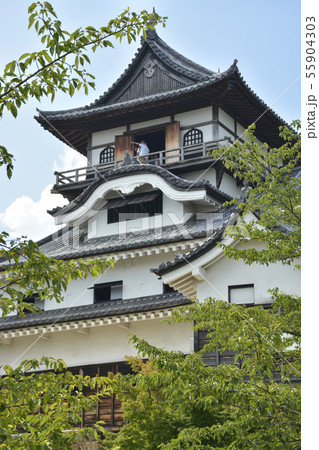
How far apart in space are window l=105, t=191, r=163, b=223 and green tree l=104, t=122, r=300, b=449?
12.6m

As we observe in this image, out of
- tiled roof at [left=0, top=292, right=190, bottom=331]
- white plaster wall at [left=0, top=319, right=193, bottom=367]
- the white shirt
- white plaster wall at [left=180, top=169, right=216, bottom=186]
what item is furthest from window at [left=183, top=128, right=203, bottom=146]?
white plaster wall at [left=0, top=319, right=193, bottom=367]

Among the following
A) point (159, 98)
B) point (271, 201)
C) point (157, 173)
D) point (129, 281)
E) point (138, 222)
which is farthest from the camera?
point (159, 98)

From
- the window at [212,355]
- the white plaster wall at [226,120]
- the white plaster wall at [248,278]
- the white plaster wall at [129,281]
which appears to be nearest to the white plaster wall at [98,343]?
the white plaster wall at [129,281]

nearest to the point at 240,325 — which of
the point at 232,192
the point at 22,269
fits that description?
the point at 22,269

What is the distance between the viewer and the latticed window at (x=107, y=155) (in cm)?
2773

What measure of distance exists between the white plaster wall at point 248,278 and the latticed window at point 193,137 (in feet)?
33.6

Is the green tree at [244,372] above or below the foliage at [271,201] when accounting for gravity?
below

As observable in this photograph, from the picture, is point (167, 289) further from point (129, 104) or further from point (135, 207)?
point (129, 104)

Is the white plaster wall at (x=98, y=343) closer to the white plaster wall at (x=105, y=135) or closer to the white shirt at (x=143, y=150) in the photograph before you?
the white shirt at (x=143, y=150)

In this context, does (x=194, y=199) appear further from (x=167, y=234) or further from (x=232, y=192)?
(x=232, y=192)

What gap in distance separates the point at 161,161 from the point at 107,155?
10.3 feet

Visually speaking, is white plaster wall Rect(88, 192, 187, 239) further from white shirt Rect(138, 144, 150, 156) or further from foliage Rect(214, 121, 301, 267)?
foliage Rect(214, 121, 301, 267)

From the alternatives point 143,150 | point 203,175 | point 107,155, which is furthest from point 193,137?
point 107,155

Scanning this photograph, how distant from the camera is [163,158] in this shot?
25312mm
